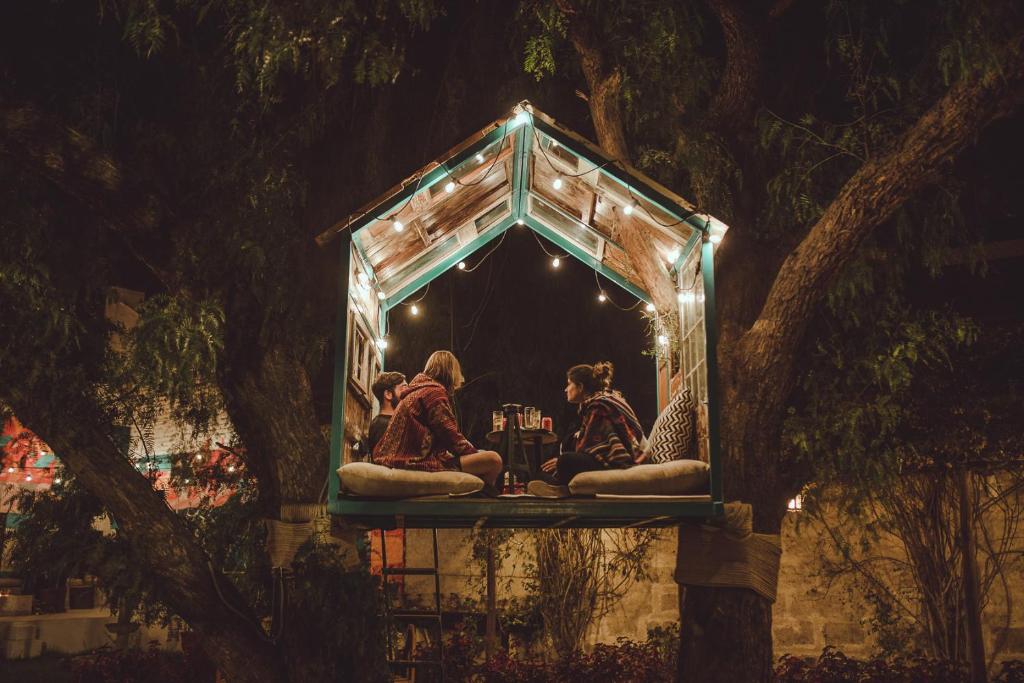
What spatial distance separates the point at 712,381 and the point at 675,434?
77cm

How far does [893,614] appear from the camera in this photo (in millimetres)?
9680

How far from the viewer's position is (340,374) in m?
5.38

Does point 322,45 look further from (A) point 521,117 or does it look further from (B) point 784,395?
(B) point 784,395

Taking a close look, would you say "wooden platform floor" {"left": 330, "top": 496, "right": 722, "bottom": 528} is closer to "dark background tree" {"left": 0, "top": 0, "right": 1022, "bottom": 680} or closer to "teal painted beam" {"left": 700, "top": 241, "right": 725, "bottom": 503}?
"teal painted beam" {"left": 700, "top": 241, "right": 725, "bottom": 503}

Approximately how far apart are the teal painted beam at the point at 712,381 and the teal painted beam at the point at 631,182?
0.24m

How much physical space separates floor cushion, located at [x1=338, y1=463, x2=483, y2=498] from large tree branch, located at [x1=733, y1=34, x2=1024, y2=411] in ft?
7.11

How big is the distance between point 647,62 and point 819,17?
1.82 m

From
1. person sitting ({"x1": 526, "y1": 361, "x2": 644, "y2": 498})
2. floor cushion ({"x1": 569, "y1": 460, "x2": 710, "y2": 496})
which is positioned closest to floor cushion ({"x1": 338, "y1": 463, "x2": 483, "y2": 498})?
Answer: floor cushion ({"x1": 569, "y1": 460, "x2": 710, "y2": 496})

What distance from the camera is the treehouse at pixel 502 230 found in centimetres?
500

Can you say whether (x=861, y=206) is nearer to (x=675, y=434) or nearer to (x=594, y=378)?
(x=675, y=434)

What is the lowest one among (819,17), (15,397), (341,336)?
(15,397)

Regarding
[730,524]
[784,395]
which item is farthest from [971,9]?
[730,524]

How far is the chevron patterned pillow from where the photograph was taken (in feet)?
18.8

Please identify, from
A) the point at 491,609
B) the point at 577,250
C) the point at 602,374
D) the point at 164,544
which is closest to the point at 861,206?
the point at 602,374
